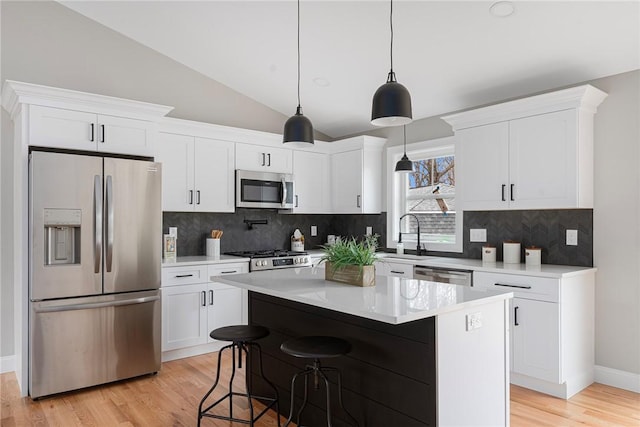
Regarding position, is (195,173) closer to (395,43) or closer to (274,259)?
(274,259)

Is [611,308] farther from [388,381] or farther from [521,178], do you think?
[388,381]

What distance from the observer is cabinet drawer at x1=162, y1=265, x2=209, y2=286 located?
4041 millimetres

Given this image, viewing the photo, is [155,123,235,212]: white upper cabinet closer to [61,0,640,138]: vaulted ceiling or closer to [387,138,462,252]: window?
[61,0,640,138]: vaulted ceiling

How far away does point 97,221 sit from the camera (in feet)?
11.2

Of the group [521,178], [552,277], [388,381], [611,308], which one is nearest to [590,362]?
[611,308]

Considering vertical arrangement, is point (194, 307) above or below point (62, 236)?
below

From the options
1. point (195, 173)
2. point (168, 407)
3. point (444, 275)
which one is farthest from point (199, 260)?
point (444, 275)

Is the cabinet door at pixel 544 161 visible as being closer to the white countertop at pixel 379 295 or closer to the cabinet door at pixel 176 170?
the white countertop at pixel 379 295

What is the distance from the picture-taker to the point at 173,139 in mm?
4375

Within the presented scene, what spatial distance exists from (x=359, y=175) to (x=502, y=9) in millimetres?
2602

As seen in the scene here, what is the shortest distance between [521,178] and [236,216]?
3.06 meters

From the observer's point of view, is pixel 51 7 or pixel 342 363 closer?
pixel 342 363

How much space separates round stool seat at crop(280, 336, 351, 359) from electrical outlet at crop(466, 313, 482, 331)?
0.62 meters

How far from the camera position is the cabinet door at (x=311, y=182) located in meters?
5.37
